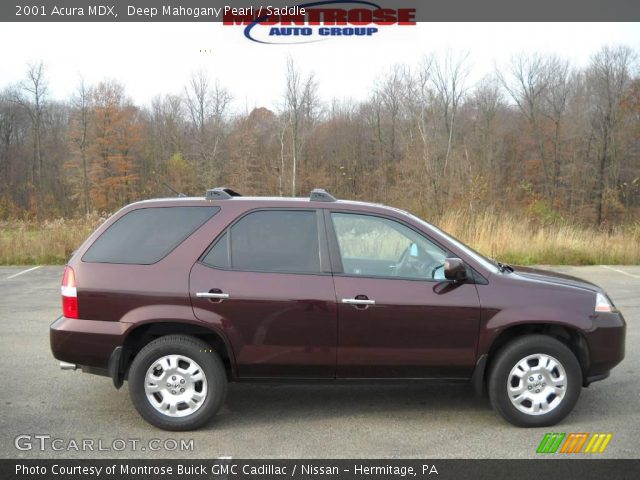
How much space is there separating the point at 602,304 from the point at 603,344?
12.0 inches

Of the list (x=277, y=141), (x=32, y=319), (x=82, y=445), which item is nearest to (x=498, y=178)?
(x=277, y=141)

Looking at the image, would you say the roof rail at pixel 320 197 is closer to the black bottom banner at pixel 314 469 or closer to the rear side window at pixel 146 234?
the rear side window at pixel 146 234

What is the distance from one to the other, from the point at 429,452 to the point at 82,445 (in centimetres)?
242

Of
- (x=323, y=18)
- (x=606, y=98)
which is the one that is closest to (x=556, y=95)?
(x=606, y=98)

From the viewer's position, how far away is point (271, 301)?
4215mm

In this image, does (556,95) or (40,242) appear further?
(556,95)

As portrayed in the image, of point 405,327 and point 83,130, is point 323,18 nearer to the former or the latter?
point 405,327

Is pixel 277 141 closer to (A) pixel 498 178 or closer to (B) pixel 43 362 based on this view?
(A) pixel 498 178

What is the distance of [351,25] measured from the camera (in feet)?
54.9

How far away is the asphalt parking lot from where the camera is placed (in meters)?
3.98

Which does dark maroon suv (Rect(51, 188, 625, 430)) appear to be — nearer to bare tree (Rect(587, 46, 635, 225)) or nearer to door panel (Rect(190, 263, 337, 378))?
door panel (Rect(190, 263, 337, 378))

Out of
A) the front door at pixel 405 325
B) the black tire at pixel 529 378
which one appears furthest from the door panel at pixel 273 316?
the black tire at pixel 529 378

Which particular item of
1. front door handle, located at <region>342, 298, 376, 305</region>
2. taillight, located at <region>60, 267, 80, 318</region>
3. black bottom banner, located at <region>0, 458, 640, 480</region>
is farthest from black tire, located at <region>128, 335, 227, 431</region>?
front door handle, located at <region>342, 298, 376, 305</region>

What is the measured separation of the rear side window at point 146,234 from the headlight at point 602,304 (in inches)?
119
